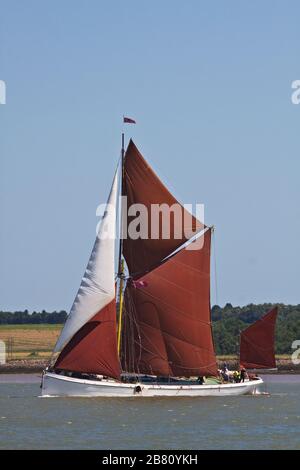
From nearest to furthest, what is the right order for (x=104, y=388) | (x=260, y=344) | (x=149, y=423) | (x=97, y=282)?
(x=149, y=423), (x=97, y=282), (x=104, y=388), (x=260, y=344)

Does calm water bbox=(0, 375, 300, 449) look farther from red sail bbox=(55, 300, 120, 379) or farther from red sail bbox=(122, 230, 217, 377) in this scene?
red sail bbox=(122, 230, 217, 377)

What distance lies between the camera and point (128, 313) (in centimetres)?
8912

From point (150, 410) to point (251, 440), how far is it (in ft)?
56.3

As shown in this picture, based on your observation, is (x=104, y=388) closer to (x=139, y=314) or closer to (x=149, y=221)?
(x=139, y=314)

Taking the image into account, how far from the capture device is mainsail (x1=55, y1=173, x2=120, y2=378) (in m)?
85.8

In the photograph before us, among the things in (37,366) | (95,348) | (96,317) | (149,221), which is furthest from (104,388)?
(37,366)

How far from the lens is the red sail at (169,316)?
88375 millimetres

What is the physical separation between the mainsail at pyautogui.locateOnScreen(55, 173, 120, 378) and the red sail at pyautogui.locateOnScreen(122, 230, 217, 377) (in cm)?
190

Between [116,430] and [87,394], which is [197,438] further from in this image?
[87,394]

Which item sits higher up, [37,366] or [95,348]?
[37,366]

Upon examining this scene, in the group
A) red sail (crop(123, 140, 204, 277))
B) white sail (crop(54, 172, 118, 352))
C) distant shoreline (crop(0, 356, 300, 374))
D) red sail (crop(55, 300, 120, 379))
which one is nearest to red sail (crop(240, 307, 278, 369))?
red sail (crop(123, 140, 204, 277))

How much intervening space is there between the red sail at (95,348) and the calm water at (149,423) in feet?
7.16

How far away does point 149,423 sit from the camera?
7050 centimetres

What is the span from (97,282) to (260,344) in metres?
14.3
